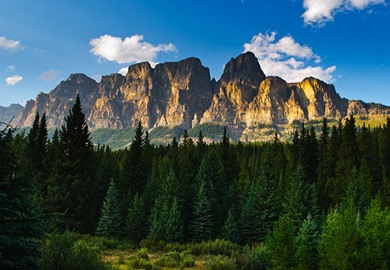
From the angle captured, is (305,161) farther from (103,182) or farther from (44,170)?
(44,170)

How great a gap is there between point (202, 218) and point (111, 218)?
10.1m

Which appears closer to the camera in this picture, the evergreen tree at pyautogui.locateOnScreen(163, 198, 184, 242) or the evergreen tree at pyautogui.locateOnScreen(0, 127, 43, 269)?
the evergreen tree at pyautogui.locateOnScreen(0, 127, 43, 269)

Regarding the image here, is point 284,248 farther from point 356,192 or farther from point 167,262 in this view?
point 356,192

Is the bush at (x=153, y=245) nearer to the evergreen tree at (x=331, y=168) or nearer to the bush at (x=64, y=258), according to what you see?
the bush at (x=64, y=258)

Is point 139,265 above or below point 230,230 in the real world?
above

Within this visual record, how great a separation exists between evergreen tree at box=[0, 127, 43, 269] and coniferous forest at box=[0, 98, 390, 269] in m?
0.03

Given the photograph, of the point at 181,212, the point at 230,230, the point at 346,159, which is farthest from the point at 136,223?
the point at 346,159

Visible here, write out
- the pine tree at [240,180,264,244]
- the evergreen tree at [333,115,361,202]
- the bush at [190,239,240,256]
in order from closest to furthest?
the bush at [190,239,240,256] < the pine tree at [240,180,264,244] < the evergreen tree at [333,115,361,202]

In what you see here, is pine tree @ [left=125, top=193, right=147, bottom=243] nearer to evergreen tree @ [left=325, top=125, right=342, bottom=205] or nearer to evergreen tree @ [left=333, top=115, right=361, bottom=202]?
evergreen tree @ [left=325, top=125, right=342, bottom=205]

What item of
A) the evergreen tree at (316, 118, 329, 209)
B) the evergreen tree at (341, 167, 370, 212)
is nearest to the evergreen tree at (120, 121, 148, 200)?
the evergreen tree at (316, 118, 329, 209)

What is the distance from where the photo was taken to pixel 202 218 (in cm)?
3828

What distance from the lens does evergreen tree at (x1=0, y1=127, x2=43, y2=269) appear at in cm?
889

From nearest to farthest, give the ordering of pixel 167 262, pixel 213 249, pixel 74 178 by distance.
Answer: pixel 167 262, pixel 213 249, pixel 74 178

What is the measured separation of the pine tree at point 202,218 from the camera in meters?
38.2
